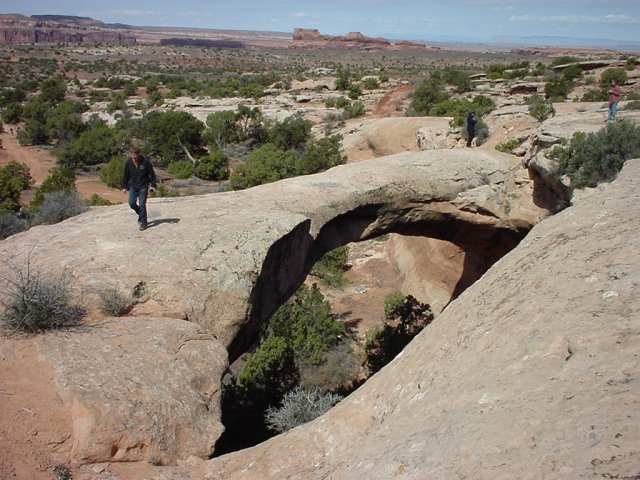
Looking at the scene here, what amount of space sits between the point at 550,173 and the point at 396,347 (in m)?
5.53

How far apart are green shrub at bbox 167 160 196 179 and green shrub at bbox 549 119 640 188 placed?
70.3 ft

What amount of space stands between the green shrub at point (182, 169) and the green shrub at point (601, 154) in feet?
70.3

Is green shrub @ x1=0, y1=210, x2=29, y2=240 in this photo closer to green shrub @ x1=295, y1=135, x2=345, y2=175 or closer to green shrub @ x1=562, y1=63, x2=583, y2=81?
green shrub @ x1=295, y1=135, x2=345, y2=175

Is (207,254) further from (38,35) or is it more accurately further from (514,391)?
(38,35)

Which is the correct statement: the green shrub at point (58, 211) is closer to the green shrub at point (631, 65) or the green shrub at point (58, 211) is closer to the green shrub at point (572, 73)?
the green shrub at point (572, 73)

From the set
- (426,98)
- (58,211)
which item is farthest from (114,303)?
(426,98)

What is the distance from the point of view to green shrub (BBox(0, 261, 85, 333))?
5.37 m

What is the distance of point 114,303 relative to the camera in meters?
6.21

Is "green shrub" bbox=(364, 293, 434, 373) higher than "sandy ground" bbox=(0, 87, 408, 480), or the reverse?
"sandy ground" bbox=(0, 87, 408, 480)

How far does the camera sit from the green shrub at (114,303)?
244 inches

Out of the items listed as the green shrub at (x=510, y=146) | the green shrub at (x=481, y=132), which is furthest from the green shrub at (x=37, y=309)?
the green shrub at (x=481, y=132)

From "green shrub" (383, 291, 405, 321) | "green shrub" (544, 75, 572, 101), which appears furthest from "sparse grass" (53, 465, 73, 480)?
"green shrub" (544, 75, 572, 101)

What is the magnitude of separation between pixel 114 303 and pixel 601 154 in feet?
32.2

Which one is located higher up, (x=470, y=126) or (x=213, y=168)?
(x=470, y=126)
